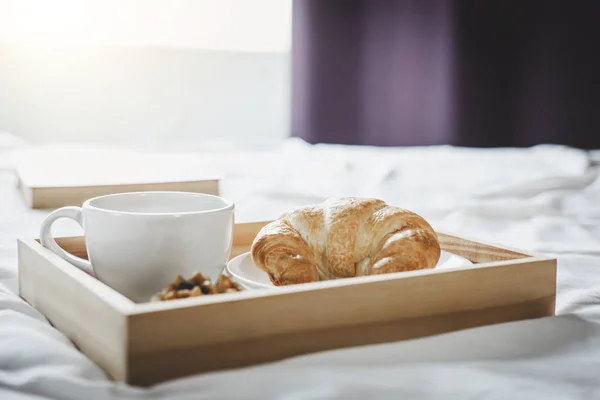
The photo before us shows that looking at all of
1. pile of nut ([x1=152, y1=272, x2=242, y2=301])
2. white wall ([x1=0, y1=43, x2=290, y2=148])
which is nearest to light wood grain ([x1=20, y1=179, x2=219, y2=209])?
pile of nut ([x1=152, y1=272, x2=242, y2=301])

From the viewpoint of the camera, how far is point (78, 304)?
19.3 inches

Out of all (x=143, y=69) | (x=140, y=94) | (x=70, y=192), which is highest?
(x=143, y=69)

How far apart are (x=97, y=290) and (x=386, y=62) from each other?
116 inches

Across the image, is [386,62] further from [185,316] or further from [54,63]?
[185,316]

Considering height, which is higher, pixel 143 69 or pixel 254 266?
pixel 143 69

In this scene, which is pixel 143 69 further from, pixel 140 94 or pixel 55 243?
pixel 55 243

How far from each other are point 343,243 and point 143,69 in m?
2.78

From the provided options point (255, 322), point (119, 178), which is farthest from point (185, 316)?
point (119, 178)

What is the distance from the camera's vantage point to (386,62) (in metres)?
3.25

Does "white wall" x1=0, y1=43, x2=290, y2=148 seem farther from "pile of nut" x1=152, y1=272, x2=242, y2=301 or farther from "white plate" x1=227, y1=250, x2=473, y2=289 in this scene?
"pile of nut" x1=152, y1=272, x2=242, y2=301

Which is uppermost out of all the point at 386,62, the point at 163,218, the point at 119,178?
the point at 386,62

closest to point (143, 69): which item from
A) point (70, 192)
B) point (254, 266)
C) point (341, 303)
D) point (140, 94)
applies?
point (140, 94)

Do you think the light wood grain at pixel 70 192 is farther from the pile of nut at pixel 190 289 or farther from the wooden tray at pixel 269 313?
the pile of nut at pixel 190 289

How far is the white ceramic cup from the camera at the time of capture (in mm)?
546
